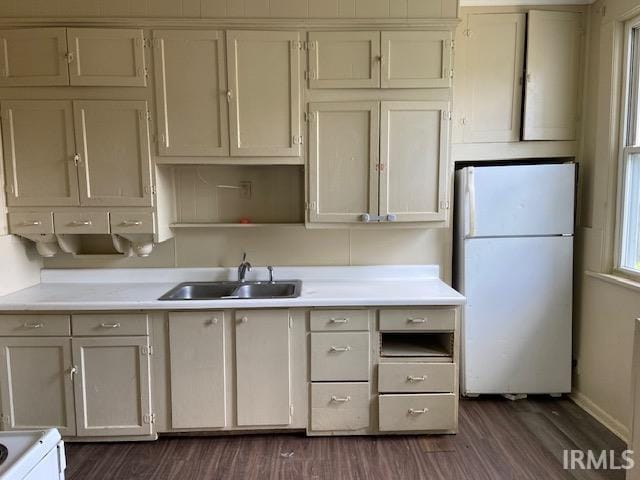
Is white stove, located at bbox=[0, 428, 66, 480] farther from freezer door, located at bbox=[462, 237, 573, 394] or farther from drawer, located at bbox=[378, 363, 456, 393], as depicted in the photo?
freezer door, located at bbox=[462, 237, 573, 394]

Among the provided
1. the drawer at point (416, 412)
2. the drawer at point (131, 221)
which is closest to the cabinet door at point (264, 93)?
the drawer at point (131, 221)

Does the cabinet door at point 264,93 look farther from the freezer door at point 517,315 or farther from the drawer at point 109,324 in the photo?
the freezer door at point 517,315

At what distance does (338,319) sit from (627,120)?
2.04 m

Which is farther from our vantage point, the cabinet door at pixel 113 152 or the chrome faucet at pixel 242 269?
the chrome faucet at pixel 242 269

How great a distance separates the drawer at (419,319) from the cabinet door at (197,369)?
3.00ft

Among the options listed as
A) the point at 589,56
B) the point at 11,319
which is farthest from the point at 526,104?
the point at 11,319

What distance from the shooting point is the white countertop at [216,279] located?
7.18 feet

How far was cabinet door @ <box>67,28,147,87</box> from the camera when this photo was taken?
2.29m

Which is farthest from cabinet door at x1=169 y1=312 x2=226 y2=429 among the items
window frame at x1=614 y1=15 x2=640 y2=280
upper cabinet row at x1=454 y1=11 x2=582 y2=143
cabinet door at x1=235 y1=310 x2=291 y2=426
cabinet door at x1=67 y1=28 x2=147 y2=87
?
window frame at x1=614 y1=15 x2=640 y2=280

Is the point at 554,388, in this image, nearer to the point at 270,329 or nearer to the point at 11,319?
the point at 270,329

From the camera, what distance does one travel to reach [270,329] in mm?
2244

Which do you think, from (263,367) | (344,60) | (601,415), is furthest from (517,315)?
(344,60)

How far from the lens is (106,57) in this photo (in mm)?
2301

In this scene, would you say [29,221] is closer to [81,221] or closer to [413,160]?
[81,221]
